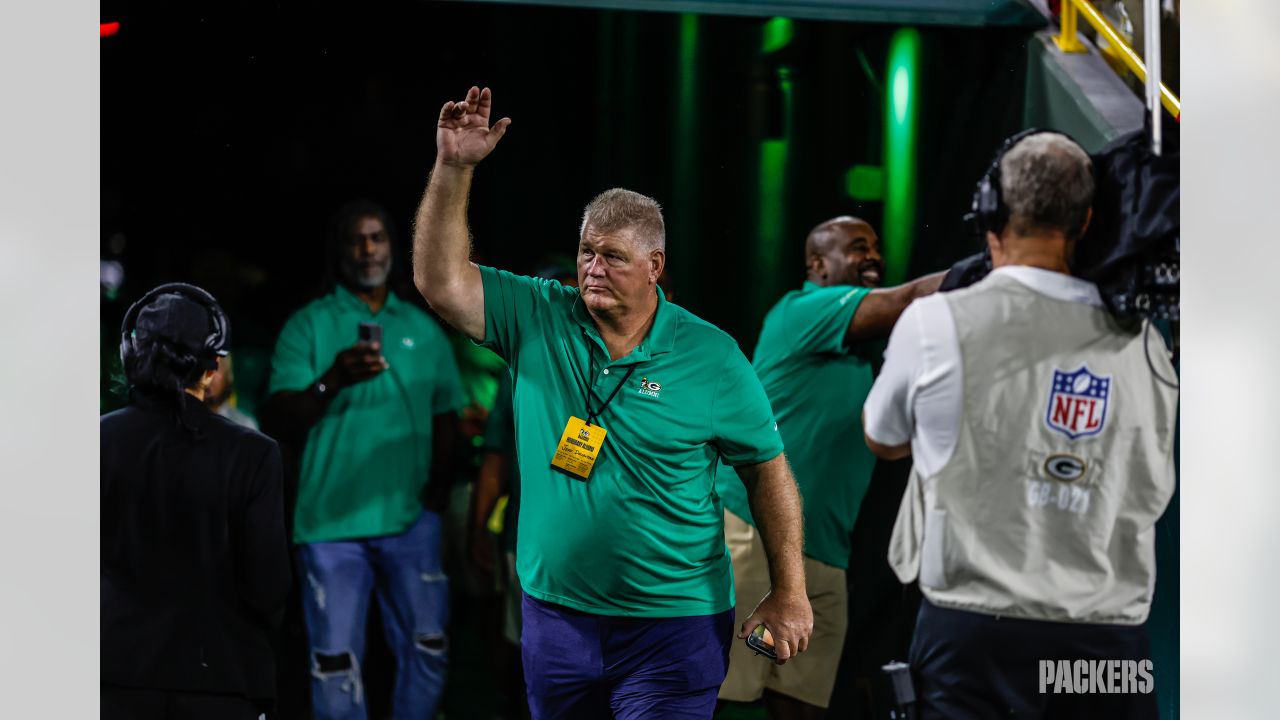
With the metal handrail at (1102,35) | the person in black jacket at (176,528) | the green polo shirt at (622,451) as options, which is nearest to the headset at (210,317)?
the person in black jacket at (176,528)

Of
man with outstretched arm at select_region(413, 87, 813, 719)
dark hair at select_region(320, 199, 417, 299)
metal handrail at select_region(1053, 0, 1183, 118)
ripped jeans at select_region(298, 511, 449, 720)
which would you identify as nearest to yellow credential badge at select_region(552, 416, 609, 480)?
man with outstretched arm at select_region(413, 87, 813, 719)

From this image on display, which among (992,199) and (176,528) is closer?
(176,528)

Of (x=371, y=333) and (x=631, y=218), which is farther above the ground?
(x=631, y=218)

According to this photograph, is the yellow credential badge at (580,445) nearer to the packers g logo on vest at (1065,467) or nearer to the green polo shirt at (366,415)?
the green polo shirt at (366,415)

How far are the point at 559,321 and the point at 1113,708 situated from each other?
1.72m

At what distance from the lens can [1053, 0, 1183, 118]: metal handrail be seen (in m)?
2.93

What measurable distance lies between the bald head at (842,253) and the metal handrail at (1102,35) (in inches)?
28.8

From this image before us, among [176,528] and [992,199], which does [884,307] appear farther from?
[176,528]

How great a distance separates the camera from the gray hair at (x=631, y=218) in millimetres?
2678

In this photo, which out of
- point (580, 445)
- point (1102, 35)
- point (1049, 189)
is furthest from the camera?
point (1102, 35)

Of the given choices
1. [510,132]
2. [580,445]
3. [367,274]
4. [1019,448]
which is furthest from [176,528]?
[1019,448]

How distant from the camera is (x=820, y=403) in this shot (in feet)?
9.64

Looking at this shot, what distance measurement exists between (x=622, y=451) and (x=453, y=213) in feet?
2.17
